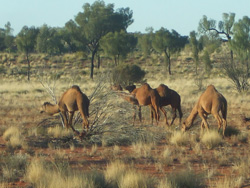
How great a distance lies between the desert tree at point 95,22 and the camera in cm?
5419

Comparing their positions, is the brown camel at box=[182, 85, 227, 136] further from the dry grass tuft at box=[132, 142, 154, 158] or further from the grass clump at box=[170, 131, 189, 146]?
the dry grass tuft at box=[132, 142, 154, 158]

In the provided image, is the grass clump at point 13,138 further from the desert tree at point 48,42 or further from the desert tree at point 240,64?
the desert tree at point 48,42

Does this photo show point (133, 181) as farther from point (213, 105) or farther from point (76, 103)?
point (213, 105)

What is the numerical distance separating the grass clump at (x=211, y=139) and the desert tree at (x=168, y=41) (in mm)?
43863

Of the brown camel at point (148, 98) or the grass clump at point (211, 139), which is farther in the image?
the brown camel at point (148, 98)

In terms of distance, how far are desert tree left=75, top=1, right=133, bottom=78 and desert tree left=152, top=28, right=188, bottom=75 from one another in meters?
6.72

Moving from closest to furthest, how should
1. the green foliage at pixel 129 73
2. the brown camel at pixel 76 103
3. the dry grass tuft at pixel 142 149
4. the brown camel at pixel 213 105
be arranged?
the dry grass tuft at pixel 142 149
the brown camel at pixel 76 103
the brown camel at pixel 213 105
the green foliage at pixel 129 73

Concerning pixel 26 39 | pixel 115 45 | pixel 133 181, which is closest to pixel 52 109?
pixel 133 181

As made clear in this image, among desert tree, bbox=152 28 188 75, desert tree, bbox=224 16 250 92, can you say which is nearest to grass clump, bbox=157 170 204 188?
desert tree, bbox=224 16 250 92

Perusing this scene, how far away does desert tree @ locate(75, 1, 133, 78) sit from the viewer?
54188 millimetres

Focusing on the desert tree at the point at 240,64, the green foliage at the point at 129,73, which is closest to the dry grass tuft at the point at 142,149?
the desert tree at the point at 240,64

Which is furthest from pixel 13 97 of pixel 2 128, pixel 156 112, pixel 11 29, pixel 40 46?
pixel 11 29

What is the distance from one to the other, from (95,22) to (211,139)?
45182 millimetres

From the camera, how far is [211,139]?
12.5 metres
